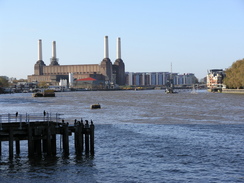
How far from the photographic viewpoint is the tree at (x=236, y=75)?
6037 inches

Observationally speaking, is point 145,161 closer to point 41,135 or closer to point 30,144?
point 41,135

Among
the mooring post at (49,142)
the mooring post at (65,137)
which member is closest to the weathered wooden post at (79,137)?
the mooring post at (65,137)

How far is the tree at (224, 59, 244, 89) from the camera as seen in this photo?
153 metres

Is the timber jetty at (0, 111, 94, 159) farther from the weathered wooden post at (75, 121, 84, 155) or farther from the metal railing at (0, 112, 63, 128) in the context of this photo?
the metal railing at (0, 112, 63, 128)

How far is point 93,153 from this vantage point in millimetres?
30000

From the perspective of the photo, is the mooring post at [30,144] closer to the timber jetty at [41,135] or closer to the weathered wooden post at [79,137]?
the timber jetty at [41,135]

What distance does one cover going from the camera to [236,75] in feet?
514

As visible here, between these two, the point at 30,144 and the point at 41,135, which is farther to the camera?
the point at 41,135

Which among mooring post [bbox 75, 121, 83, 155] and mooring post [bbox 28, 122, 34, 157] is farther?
mooring post [bbox 75, 121, 83, 155]

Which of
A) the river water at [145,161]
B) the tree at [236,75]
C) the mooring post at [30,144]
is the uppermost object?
the tree at [236,75]

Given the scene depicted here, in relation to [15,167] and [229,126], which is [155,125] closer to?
[229,126]

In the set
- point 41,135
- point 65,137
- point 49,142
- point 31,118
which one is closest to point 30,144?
point 41,135

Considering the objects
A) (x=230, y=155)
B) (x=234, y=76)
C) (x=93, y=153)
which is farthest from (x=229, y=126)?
(x=234, y=76)

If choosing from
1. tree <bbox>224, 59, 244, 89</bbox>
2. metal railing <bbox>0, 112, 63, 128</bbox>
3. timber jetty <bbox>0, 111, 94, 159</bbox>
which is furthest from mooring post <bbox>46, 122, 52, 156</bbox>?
tree <bbox>224, 59, 244, 89</bbox>
